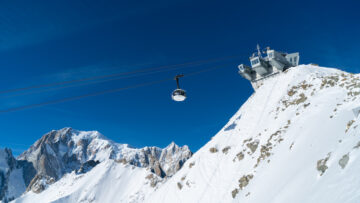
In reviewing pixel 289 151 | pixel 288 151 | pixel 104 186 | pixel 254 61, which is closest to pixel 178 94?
pixel 289 151

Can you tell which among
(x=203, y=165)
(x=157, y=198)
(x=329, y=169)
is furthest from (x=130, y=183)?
(x=329, y=169)

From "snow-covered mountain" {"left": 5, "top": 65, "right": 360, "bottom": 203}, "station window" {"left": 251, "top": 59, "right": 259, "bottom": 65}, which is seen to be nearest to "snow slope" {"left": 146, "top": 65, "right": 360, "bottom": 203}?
"snow-covered mountain" {"left": 5, "top": 65, "right": 360, "bottom": 203}

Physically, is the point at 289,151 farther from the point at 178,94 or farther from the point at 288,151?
the point at 178,94

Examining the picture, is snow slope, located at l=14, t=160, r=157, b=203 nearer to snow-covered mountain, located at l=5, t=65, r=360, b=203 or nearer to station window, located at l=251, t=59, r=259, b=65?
station window, located at l=251, t=59, r=259, b=65

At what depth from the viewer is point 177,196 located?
40094mm

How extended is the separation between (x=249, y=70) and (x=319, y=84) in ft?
131

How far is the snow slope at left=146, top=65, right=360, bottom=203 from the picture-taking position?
392 inches

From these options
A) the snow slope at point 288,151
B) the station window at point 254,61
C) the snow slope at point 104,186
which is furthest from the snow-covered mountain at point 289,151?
the snow slope at point 104,186

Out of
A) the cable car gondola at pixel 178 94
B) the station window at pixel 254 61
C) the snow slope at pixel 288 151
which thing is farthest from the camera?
the station window at pixel 254 61

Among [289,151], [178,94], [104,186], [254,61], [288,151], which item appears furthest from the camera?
[104,186]

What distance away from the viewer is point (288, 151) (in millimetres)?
21156

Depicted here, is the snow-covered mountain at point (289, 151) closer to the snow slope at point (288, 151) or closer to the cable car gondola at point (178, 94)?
the snow slope at point (288, 151)

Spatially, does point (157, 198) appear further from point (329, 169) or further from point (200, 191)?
point (329, 169)

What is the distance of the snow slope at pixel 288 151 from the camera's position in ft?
32.6
